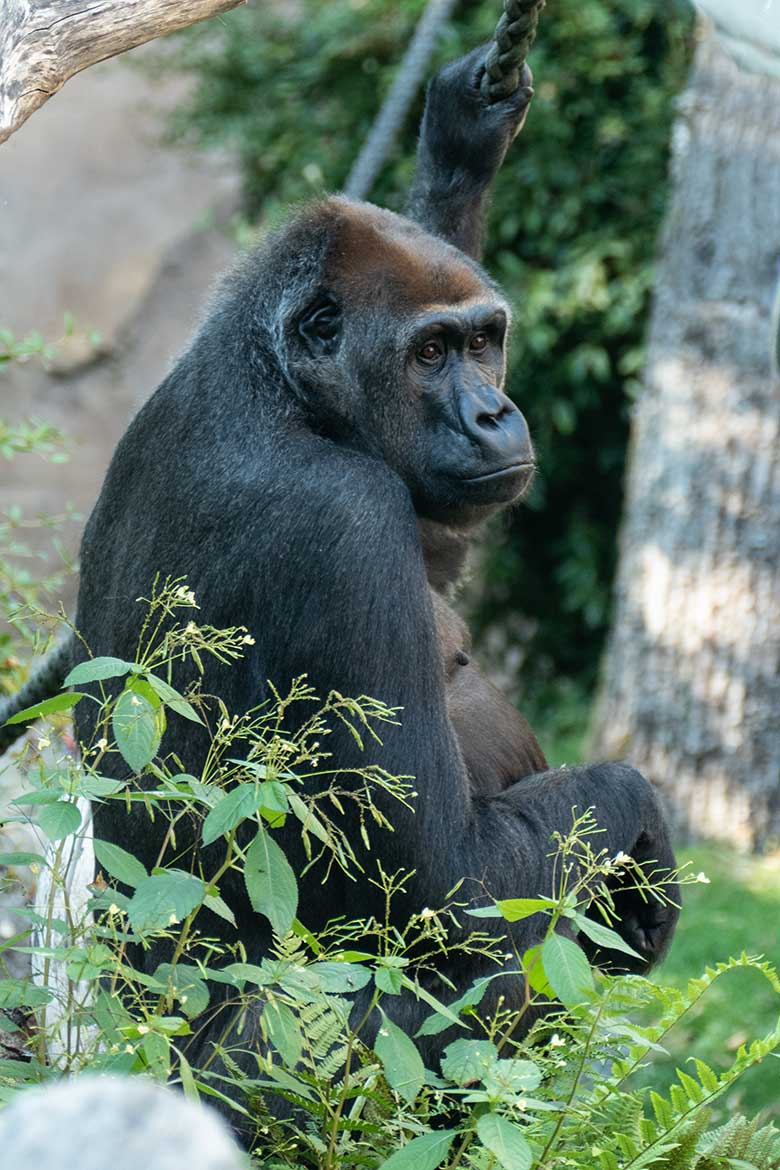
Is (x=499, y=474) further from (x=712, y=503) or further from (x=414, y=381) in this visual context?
(x=712, y=503)

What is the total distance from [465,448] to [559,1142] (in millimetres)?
1527

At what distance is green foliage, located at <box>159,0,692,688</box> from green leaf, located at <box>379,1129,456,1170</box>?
6155 millimetres

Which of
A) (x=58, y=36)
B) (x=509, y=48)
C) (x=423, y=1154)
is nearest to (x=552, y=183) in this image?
(x=509, y=48)

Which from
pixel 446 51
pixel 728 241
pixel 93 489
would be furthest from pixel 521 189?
pixel 93 489

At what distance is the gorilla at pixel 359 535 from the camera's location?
2.92 meters

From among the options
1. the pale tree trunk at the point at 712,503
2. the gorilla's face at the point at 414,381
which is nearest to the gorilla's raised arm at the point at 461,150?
the gorilla's face at the point at 414,381

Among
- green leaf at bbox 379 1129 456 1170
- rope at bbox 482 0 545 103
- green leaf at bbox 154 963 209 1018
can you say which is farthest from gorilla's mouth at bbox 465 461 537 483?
green leaf at bbox 379 1129 456 1170

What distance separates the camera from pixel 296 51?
8750 mm

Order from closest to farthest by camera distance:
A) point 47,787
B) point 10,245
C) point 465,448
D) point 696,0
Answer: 1. point 47,787
2. point 696,0
3. point 465,448
4. point 10,245

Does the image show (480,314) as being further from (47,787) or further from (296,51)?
(296,51)

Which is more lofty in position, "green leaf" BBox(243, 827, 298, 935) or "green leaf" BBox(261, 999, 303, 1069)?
"green leaf" BBox(243, 827, 298, 935)

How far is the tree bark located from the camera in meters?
2.47

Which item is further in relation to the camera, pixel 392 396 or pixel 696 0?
pixel 392 396

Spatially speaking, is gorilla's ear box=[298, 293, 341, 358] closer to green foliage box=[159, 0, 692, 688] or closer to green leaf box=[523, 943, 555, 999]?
green leaf box=[523, 943, 555, 999]
